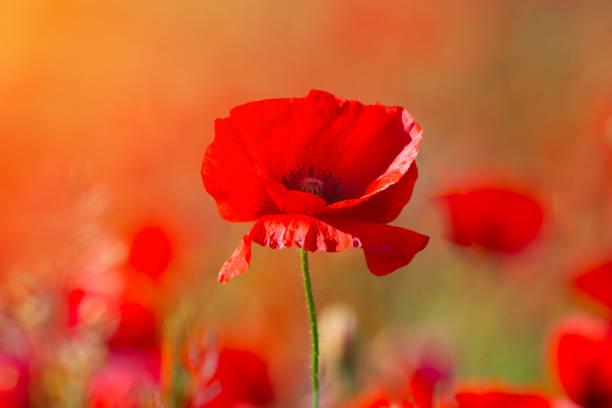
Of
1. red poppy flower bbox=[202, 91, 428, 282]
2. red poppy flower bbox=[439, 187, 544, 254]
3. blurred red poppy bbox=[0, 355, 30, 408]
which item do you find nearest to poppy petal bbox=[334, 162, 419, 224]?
red poppy flower bbox=[202, 91, 428, 282]

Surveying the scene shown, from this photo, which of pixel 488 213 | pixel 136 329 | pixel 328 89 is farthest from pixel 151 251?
pixel 328 89

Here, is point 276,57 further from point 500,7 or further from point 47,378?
point 47,378

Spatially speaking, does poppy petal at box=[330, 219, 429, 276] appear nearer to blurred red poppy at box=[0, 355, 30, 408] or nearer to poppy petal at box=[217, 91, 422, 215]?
poppy petal at box=[217, 91, 422, 215]

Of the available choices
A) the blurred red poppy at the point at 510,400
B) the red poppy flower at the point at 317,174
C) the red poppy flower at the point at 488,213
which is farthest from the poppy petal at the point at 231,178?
the red poppy flower at the point at 488,213

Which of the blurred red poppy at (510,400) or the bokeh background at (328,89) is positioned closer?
the blurred red poppy at (510,400)

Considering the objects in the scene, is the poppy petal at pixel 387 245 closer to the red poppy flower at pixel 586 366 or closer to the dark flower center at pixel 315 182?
the dark flower center at pixel 315 182

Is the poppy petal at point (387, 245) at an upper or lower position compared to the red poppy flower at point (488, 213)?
lower
